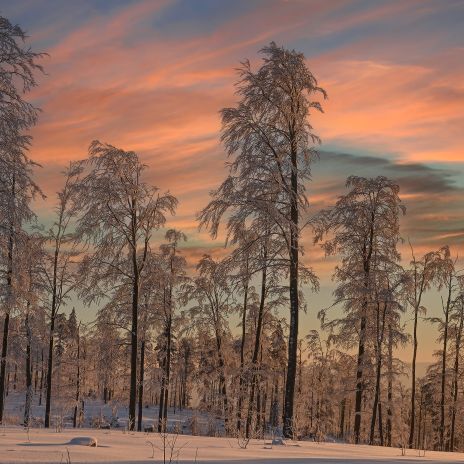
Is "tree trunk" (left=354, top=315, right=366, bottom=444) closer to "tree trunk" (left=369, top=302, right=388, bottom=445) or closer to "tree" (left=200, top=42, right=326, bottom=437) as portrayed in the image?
"tree trunk" (left=369, top=302, right=388, bottom=445)

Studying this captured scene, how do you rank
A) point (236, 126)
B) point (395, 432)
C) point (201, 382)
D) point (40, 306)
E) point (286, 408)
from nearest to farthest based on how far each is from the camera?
point (286, 408), point (236, 126), point (40, 306), point (395, 432), point (201, 382)

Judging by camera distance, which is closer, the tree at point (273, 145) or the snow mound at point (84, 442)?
the snow mound at point (84, 442)

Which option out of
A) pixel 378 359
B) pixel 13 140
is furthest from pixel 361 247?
pixel 13 140

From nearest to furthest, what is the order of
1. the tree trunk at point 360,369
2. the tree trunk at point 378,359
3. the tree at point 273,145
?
the tree at point 273,145 → the tree trunk at point 378,359 → the tree trunk at point 360,369

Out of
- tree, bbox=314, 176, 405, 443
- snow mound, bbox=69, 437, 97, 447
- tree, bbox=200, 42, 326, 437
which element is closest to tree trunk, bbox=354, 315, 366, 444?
tree, bbox=314, 176, 405, 443

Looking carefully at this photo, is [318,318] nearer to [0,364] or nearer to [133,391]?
[133,391]

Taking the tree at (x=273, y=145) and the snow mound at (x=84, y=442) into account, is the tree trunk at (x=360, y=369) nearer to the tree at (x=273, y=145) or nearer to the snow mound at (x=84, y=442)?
the tree at (x=273, y=145)

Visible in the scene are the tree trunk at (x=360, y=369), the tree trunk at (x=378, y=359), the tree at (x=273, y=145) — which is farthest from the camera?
the tree trunk at (x=360, y=369)

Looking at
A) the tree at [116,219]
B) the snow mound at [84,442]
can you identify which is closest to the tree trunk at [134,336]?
the tree at [116,219]

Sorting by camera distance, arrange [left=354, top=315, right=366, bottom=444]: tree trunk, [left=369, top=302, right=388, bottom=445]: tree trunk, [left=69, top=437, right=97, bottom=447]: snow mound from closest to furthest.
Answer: [left=69, top=437, right=97, bottom=447]: snow mound, [left=369, top=302, right=388, bottom=445]: tree trunk, [left=354, top=315, right=366, bottom=444]: tree trunk

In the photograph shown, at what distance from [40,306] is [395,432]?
18689 millimetres

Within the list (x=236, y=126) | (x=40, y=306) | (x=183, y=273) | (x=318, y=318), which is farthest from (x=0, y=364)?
(x=236, y=126)

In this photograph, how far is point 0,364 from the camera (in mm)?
26078

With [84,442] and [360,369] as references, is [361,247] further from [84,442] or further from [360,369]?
[84,442]
